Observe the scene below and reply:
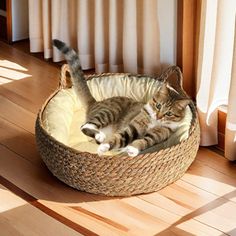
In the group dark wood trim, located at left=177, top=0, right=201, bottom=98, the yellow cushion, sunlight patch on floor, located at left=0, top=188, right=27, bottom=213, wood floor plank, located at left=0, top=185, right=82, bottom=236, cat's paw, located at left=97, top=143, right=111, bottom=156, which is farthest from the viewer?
dark wood trim, located at left=177, top=0, right=201, bottom=98

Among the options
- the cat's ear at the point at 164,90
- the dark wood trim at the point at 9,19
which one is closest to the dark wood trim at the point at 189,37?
the cat's ear at the point at 164,90

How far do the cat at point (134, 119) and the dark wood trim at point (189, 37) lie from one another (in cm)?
22

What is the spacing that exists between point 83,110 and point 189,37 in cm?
61

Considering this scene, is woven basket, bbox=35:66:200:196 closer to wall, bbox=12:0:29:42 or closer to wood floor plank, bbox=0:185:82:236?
wood floor plank, bbox=0:185:82:236

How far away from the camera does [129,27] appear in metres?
3.18

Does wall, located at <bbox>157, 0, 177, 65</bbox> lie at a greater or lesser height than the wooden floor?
greater

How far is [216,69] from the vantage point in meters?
2.63

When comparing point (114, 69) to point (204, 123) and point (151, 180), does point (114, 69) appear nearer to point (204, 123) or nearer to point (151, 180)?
point (204, 123)

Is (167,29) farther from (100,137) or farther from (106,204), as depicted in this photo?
(106,204)

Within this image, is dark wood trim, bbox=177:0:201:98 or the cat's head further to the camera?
dark wood trim, bbox=177:0:201:98

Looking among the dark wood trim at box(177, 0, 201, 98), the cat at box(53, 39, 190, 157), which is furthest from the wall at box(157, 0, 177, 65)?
the cat at box(53, 39, 190, 157)

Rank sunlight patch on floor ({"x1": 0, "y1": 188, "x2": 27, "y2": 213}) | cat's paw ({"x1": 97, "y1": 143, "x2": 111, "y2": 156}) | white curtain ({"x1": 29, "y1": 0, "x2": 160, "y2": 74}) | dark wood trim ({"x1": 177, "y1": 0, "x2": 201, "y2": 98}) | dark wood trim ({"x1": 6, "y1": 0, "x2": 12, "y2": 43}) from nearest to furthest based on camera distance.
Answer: sunlight patch on floor ({"x1": 0, "y1": 188, "x2": 27, "y2": 213}) < cat's paw ({"x1": 97, "y1": 143, "x2": 111, "y2": 156}) < dark wood trim ({"x1": 177, "y1": 0, "x2": 201, "y2": 98}) < white curtain ({"x1": 29, "y1": 0, "x2": 160, "y2": 74}) < dark wood trim ({"x1": 6, "y1": 0, "x2": 12, "y2": 43})

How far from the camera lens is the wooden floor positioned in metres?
2.24

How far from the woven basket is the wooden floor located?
0.19 ft
